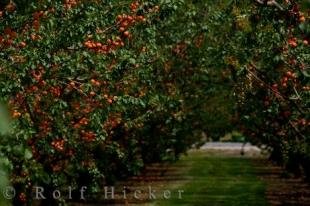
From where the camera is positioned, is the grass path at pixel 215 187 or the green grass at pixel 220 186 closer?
the grass path at pixel 215 187

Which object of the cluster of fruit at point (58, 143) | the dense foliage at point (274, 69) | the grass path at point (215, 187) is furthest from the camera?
the grass path at point (215, 187)

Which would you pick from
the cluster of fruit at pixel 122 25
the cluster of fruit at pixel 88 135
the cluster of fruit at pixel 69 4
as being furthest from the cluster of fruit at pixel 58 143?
the cluster of fruit at pixel 69 4

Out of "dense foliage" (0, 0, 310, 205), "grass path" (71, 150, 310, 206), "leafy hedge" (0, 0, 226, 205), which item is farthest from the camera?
"grass path" (71, 150, 310, 206)

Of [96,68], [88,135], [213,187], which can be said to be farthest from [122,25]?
[213,187]

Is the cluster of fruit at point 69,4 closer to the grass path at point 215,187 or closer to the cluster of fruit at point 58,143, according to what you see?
the cluster of fruit at point 58,143

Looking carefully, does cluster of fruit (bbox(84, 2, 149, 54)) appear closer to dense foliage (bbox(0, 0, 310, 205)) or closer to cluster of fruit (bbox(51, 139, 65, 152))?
dense foliage (bbox(0, 0, 310, 205))

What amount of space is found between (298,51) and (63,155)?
631 centimetres

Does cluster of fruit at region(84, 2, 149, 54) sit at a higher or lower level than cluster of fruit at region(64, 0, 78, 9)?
lower

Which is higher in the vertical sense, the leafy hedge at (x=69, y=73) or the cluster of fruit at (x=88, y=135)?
the leafy hedge at (x=69, y=73)

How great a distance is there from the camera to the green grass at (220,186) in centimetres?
2066

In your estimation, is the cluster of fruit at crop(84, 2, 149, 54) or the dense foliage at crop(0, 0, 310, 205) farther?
the cluster of fruit at crop(84, 2, 149, 54)

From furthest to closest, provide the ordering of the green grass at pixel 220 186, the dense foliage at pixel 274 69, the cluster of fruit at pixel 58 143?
the green grass at pixel 220 186, the cluster of fruit at pixel 58 143, the dense foliage at pixel 274 69

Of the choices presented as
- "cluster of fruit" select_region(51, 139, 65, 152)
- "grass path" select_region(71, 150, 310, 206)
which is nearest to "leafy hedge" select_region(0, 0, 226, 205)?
"cluster of fruit" select_region(51, 139, 65, 152)

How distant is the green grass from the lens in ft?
67.8
